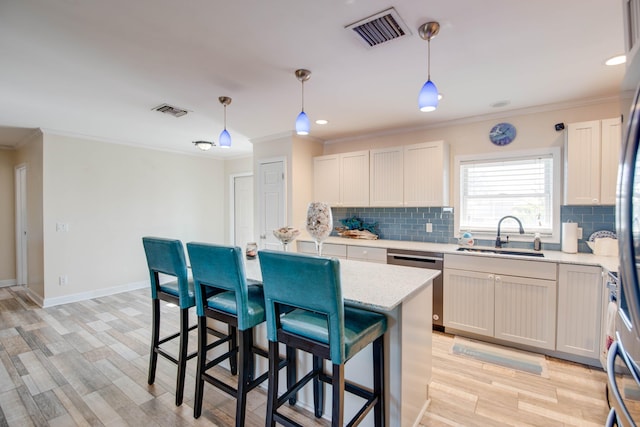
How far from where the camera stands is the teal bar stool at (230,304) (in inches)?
67.3

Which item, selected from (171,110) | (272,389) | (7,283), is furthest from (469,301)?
(7,283)

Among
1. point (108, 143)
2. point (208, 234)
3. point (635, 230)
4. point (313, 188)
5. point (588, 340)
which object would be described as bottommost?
point (588, 340)

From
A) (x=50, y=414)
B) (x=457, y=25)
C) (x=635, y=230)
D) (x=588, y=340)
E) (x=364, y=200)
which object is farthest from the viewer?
(x=364, y=200)

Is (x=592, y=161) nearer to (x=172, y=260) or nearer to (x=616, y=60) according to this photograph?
(x=616, y=60)

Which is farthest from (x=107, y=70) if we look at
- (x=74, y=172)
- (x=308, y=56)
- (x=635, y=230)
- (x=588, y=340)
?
(x=588, y=340)

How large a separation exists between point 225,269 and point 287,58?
157 centimetres

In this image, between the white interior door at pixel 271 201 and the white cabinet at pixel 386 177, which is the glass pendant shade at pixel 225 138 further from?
the white cabinet at pixel 386 177

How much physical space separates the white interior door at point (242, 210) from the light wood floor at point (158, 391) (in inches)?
126

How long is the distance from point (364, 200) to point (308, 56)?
2358 mm

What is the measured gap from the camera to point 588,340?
8.59 feet

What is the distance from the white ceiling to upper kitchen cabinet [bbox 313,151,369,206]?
0.75 meters

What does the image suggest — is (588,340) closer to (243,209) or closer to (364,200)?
(364,200)

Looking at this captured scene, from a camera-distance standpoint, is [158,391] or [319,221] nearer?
[319,221]

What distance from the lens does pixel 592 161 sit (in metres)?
2.83
